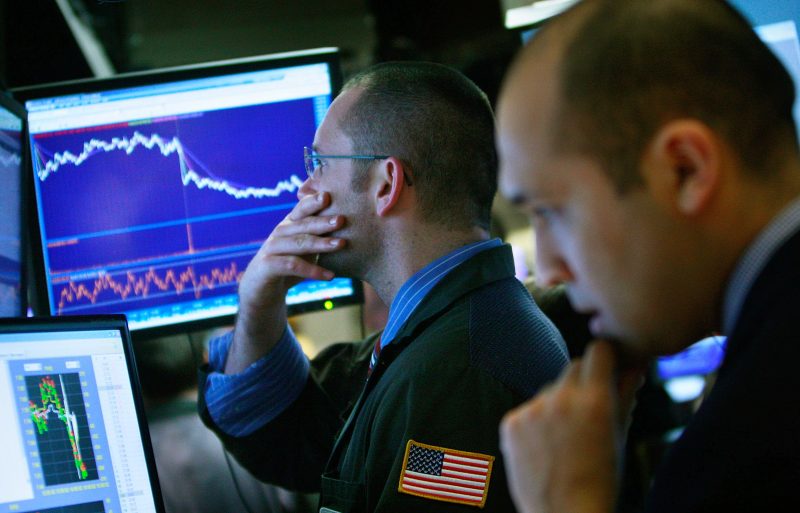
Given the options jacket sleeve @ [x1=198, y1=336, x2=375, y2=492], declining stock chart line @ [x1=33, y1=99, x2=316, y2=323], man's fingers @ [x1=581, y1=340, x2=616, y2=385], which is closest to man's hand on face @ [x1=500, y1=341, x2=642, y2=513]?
man's fingers @ [x1=581, y1=340, x2=616, y2=385]

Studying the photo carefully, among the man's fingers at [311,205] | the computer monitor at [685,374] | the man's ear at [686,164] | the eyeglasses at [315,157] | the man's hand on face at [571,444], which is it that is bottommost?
the computer monitor at [685,374]

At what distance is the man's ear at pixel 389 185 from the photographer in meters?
1.65

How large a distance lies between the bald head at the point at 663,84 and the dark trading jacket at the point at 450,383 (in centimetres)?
55

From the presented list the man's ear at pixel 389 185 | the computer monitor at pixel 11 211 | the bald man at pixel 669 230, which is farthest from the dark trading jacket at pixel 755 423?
the computer monitor at pixel 11 211

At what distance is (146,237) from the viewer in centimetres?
183

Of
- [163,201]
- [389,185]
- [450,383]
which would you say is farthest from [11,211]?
[450,383]

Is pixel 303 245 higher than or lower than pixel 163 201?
lower

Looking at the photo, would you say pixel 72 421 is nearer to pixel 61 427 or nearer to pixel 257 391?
pixel 61 427

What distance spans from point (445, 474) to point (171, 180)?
0.88 m

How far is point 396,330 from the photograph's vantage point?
1603mm

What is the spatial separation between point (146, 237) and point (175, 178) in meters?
0.13

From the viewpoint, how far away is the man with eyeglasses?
134 cm

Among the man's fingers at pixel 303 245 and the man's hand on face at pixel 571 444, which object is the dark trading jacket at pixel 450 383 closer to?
the man's fingers at pixel 303 245

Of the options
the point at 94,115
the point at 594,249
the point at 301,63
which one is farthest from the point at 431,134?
the point at 594,249
